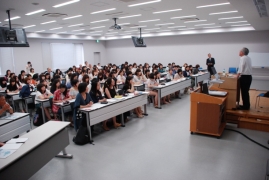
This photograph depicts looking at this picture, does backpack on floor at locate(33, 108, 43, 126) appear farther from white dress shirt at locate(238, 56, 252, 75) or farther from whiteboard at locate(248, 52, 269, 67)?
whiteboard at locate(248, 52, 269, 67)

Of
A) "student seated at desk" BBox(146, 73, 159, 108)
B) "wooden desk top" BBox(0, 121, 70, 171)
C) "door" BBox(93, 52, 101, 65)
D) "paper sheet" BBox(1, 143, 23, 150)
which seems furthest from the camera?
"door" BBox(93, 52, 101, 65)

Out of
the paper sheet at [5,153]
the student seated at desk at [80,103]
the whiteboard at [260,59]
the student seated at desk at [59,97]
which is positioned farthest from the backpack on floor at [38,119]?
the whiteboard at [260,59]

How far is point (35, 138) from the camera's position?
311 centimetres

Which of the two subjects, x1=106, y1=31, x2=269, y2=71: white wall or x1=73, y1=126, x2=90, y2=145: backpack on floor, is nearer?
x1=73, y1=126, x2=90, y2=145: backpack on floor

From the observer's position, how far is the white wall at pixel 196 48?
526 inches

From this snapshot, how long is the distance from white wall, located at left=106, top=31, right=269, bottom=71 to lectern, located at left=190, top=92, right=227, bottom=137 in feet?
35.8

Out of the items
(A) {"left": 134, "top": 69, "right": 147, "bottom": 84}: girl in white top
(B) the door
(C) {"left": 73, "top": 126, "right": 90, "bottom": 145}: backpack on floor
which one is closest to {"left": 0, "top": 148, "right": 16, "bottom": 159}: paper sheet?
(C) {"left": 73, "top": 126, "right": 90, "bottom": 145}: backpack on floor

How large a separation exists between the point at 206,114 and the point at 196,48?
11669 mm

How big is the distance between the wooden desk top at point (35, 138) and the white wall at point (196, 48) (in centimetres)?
1350

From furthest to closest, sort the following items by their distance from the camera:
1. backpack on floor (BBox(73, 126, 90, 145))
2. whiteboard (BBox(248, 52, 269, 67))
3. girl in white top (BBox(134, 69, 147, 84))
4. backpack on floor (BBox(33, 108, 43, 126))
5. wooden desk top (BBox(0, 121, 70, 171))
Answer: whiteboard (BBox(248, 52, 269, 67)) → girl in white top (BBox(134, 69, 147, 84)) → backpack on floor (BBox(33, 108, 43, 126)) → backpack on floor (BBox(73, 126, 90, 145)) → wooden desk top (BBox(0, 121, 70, 171))

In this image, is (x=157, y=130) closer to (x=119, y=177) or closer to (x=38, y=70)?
(x=119, y=177)

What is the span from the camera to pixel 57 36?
14.4 m

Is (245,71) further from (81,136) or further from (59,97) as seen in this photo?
(59,97)

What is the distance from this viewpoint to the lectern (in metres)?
4.46
